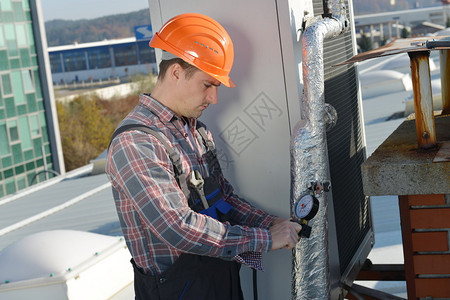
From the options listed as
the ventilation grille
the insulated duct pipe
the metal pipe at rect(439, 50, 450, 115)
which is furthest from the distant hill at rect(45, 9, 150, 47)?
the insulated duct pipe

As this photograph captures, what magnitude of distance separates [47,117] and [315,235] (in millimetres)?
46427

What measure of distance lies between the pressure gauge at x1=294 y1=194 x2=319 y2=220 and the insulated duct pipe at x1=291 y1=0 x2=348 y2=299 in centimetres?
12

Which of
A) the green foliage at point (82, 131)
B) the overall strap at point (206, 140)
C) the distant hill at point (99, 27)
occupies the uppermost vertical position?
the distant hill at point (99, 27)

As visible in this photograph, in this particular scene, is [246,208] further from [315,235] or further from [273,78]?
[273,78]

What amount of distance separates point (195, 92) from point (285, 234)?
0.63 m

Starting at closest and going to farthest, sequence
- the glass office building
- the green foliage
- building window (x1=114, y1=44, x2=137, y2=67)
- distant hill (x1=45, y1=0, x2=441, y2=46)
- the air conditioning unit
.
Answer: the air conditioning unit → the glass office building → the green foliage → building window (x1=114, y1=44, x2=137, y2=67) → distant hill (x1=45, y1=0, x2=441, y2=46)

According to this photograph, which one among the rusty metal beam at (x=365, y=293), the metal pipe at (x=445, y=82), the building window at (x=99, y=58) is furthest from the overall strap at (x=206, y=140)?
the building window at (x=99, y=58)

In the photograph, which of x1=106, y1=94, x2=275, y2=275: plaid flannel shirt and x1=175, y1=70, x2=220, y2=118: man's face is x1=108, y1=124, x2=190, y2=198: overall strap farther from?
x1=175, y1=70, x2=220, y2=118: man's face

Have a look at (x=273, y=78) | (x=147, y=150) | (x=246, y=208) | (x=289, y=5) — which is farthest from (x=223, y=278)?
A: (x=289, y=5)

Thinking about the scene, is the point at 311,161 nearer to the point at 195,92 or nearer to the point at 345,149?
the point at 195,92

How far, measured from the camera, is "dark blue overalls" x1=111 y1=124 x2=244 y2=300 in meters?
2.50

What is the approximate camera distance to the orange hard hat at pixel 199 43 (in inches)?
99.6

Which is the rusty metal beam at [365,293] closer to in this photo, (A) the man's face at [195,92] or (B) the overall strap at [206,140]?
(B) the overall strap at [206,140]

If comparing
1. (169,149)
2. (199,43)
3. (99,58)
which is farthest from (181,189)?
(99,58)
